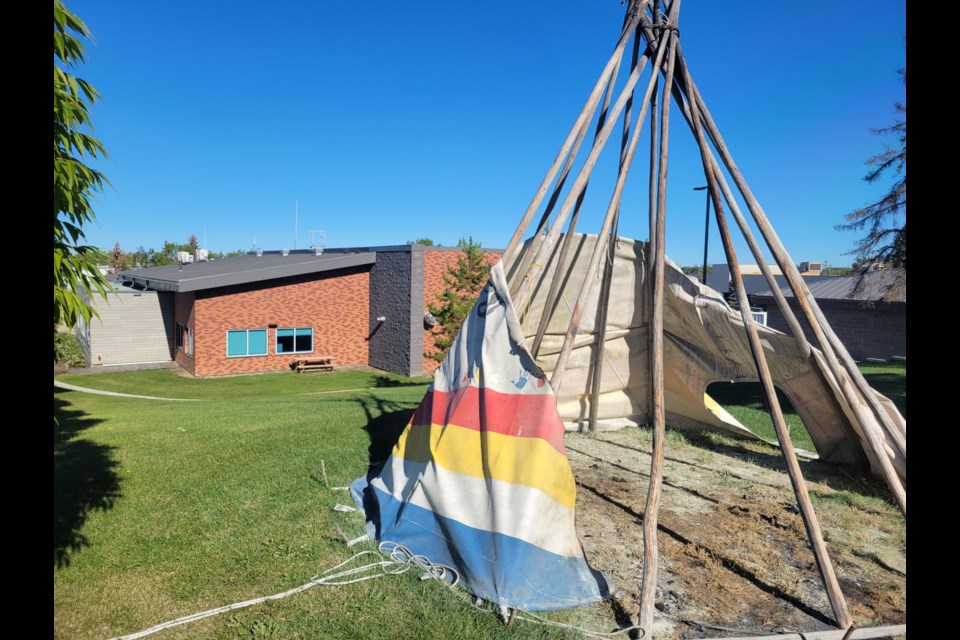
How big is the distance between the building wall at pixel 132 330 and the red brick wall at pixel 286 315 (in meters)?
4.38

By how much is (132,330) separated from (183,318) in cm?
265

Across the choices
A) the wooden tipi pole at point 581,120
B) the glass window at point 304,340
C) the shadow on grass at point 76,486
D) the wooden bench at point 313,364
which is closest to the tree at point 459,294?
the wooden bench at point 313,364

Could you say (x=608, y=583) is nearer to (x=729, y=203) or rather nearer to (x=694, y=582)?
(x=694, y=582)

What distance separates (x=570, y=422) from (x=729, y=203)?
460cm

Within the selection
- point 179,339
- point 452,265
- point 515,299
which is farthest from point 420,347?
point 515,299

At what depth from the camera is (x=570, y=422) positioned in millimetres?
8547

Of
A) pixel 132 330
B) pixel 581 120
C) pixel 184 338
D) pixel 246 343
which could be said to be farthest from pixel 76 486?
pixel 132 330

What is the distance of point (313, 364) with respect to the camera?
74.4ft

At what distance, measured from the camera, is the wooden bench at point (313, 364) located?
73.0 ft

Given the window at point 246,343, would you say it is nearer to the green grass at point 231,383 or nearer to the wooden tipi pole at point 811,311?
the green grass at point 231,383

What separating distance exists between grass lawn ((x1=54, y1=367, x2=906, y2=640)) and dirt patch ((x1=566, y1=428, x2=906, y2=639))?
895 millimetres

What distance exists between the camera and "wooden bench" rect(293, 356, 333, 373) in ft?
73.0

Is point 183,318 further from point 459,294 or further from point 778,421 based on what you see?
point 778,421
